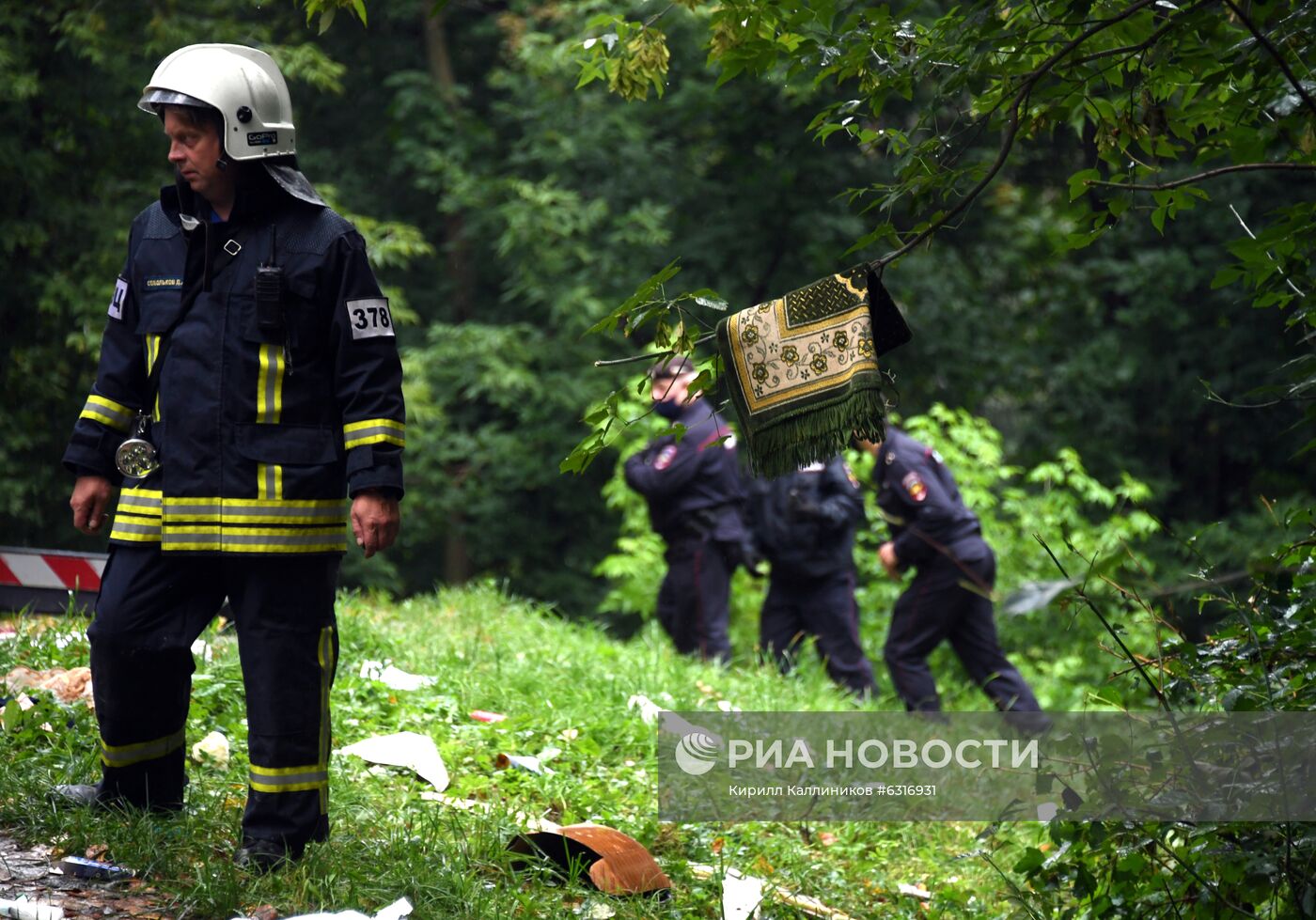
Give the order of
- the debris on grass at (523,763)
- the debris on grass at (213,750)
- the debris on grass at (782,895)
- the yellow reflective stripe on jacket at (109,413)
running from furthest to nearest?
the debris on grass at (523,763)
the debris on grass at (213,750)
the debris on grass at (782,895)
the yellow reflective stripe on jacket at (109,413)

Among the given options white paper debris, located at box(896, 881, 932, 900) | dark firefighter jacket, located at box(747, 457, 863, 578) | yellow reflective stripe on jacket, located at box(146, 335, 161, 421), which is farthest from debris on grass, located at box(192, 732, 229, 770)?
dark firefighter jacket, located at box(747, 457, 863, 578)

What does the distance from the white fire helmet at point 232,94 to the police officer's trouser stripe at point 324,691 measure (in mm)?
1283

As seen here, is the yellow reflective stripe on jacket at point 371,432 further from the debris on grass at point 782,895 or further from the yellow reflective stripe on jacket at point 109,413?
the debris on grass at point 782,895

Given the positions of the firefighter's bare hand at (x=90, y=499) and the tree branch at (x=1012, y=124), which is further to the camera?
the firefighter's bare hand at (x=90, y=499)

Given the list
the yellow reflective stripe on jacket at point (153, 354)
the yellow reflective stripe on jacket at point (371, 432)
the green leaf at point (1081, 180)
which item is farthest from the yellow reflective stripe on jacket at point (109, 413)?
the green leaf at point (1081, 180)

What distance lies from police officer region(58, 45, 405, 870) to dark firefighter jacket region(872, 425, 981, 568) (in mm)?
4737

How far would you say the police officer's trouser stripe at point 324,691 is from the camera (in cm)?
388

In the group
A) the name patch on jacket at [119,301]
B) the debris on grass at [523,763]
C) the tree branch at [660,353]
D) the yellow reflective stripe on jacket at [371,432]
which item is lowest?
the debris on grass at [523,763]

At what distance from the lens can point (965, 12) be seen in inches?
136

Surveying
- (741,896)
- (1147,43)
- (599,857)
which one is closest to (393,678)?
(599,857)

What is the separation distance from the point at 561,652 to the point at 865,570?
530cm

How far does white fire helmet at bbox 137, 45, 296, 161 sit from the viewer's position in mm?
3756

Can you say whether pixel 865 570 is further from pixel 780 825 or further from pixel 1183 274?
pixel 1183 274

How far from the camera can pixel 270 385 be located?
3.77 metres
